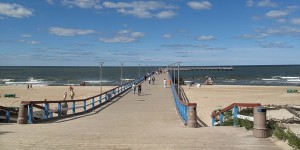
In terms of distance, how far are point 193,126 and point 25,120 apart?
6.07 meters

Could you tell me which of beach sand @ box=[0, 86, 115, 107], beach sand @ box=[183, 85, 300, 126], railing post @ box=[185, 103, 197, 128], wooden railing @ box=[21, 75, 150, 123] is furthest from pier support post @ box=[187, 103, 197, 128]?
beach sand @ box=[0, 86, 115, 107]

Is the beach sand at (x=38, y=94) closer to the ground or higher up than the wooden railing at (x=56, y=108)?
closer to the ground

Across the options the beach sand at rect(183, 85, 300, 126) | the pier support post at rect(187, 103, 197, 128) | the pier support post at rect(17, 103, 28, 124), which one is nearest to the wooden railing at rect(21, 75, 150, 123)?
the pier support post at rect(17, 103, 28, 124)

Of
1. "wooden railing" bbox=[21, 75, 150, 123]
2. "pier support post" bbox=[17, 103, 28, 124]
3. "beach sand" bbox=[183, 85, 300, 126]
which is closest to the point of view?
"pier support post" bbox=[17, 103, 28, 124]

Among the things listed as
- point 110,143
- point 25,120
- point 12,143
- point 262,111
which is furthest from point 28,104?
point 262,111

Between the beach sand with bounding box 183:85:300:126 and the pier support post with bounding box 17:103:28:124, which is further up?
the pier support post with bounding box 17:103:28:124

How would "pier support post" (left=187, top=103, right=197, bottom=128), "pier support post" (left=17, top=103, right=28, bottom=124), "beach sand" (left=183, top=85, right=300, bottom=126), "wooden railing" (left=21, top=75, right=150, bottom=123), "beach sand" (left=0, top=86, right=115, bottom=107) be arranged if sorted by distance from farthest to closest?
"beach sand" (left=0, top=86, right=115, bottom=107), "beach sand" (left=183, top=85, right=300, bottom=126), "wooden railing" (left=21, top=75, right=150, bottom=123), "pier support post" (left=17, top=103, right=28, bottom=124), "pier support post" (left=187, top=103, right=197, bottom=128)

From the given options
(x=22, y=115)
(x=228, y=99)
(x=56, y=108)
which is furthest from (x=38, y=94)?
(x=22, y=115)

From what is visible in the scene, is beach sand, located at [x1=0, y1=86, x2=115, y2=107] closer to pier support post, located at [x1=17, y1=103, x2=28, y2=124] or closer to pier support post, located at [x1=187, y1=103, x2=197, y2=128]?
pier support post, located at [x1=17, y1=103, x2=28, y2=124]

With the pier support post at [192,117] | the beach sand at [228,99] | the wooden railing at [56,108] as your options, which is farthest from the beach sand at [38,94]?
the pier support post at [192,117]

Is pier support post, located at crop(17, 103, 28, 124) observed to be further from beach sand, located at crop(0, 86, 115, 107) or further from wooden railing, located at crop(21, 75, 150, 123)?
beach sand, located at crop(0, 86, 115, 107)

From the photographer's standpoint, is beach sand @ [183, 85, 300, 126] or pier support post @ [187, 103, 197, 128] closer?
pier support post @ [187, 103, 197, 128]

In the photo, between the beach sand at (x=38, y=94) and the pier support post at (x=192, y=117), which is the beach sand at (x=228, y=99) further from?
the beach sand at (x=38, y=94)

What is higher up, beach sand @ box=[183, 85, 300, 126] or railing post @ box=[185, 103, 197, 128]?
railing post @ box=[185, 103, 197, 128]
